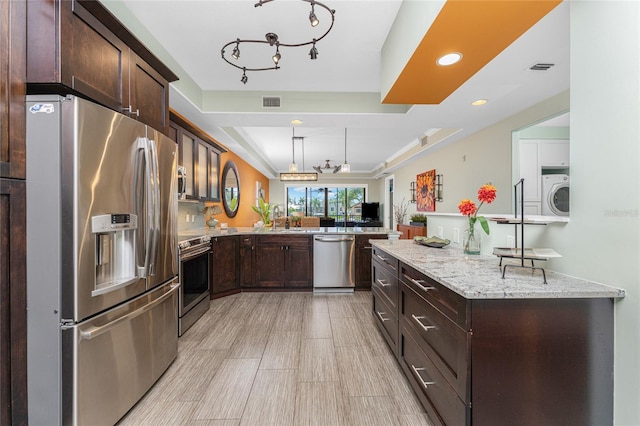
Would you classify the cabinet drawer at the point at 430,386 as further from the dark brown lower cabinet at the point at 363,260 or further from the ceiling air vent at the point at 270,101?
the ceiling air vent at the point at 270,101

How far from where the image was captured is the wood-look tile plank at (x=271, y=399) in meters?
1.62

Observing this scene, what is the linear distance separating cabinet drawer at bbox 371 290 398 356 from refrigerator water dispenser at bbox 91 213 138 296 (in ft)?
6.05

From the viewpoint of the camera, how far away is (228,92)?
3.45 meters

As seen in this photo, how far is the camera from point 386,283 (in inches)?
94.6

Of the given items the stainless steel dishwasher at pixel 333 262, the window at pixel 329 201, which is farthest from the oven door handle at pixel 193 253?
the window at pixel 329 201

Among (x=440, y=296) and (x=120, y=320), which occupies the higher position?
(x=440, y=296)

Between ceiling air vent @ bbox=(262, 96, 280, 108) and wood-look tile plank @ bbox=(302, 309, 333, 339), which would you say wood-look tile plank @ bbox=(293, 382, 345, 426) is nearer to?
wood-look tile plank @ bbox=(302, 309, 333, 339)

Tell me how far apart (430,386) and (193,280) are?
2.51 meters

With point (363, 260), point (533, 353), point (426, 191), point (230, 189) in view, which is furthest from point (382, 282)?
point (426, 191)

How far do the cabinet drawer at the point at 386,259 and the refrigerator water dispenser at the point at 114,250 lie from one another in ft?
5.84

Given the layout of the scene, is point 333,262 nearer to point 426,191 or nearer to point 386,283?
point 386,283

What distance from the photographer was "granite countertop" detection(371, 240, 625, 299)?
117 centimetres

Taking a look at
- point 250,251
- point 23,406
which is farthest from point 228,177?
point 23,406

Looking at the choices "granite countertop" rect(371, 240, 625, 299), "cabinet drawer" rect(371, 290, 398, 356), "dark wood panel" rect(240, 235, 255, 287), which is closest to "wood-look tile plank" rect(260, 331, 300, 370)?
"cabinet drawer" rect(371, 290, 398, 356)
